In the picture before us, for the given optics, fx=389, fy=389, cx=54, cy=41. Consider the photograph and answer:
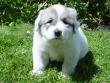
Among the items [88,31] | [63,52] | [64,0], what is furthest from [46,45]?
[64,0]

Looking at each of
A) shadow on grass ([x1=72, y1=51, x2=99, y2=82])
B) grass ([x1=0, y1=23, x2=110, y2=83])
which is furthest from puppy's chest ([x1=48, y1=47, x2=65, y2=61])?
shadow on grass ([x1=72, y1=51, x2=99, y2=82])

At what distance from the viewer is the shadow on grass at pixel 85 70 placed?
19.5 ft

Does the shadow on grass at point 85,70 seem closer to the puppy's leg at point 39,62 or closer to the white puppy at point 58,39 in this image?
the white puppy at point 58,39

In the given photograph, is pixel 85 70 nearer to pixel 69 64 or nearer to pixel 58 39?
pixel 69 64

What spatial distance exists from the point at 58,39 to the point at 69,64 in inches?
24.6

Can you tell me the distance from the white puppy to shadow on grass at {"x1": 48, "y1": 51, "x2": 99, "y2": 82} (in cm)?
Result: 16

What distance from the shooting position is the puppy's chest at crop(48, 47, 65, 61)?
5.68m

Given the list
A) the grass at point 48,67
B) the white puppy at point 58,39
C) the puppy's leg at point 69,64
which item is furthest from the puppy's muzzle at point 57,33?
the grass at point 48,67

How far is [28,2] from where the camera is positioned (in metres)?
9.53

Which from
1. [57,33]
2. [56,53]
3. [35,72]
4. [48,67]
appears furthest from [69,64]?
[57,33]

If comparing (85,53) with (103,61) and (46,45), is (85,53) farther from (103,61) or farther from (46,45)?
(46,45)

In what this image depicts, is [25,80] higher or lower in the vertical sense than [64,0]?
lower

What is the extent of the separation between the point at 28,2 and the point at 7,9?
68 cm

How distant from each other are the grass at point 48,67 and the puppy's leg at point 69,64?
0.32 ft
